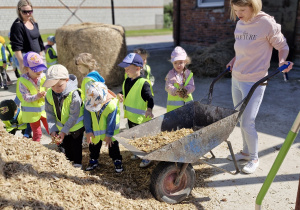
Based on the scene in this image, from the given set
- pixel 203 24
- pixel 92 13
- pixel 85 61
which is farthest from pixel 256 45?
pixel 92 13

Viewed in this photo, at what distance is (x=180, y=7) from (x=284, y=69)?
10.5m

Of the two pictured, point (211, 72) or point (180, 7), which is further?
point (180, 7)

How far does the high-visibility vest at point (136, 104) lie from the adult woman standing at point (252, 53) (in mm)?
1213

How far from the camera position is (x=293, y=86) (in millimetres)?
7434

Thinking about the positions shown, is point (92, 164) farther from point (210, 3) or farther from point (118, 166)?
point (210, 3)

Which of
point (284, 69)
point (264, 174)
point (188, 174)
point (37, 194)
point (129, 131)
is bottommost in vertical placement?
point (264, 174)

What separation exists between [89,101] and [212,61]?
6441 millimetres

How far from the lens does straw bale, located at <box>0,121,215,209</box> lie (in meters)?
2.40

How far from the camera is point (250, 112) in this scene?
3486 millimetres

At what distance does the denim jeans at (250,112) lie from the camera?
11.3 ft

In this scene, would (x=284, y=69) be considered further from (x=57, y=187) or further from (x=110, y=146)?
(x=57, y=187)

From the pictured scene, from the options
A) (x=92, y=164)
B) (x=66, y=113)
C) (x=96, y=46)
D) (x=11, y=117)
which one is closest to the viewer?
(x=66, y=113)

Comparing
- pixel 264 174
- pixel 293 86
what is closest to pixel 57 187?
pixel 264 174

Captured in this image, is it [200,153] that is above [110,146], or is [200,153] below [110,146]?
above
